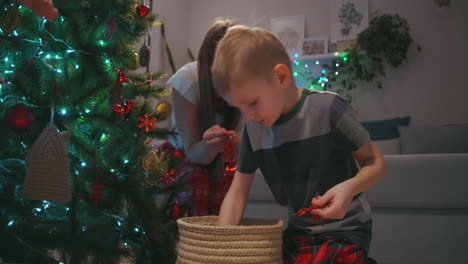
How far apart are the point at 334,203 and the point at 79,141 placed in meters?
0.77

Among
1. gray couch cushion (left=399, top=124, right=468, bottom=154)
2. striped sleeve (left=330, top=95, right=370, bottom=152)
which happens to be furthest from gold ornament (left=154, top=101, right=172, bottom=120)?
gray couch cushion (left=399, top=124, right=468, bottom=154)

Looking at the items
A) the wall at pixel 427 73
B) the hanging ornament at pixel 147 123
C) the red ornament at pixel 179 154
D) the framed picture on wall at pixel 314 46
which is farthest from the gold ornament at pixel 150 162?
the framed picture on wall at pixel 314 46

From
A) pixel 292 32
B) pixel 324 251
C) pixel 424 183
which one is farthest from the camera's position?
pixel 292 32

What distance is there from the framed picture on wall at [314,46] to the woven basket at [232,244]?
310cm

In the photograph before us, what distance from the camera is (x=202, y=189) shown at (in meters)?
1.67

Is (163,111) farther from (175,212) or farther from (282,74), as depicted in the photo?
(282,74)

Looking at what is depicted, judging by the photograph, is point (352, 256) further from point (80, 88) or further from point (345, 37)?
point (345, 37)

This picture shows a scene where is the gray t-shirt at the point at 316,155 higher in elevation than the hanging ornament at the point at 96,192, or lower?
higher

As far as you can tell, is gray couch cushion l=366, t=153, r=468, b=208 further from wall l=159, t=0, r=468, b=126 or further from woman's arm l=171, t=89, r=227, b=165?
wall l=159, t=0, r=468, b=126

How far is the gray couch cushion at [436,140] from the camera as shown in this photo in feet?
9.30

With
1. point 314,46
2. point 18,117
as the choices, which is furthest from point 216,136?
point 314,46

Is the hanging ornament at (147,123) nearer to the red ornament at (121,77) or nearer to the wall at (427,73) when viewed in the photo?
the red ornament at (121,77)

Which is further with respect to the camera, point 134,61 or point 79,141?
point 134,61

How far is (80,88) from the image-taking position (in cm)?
126
